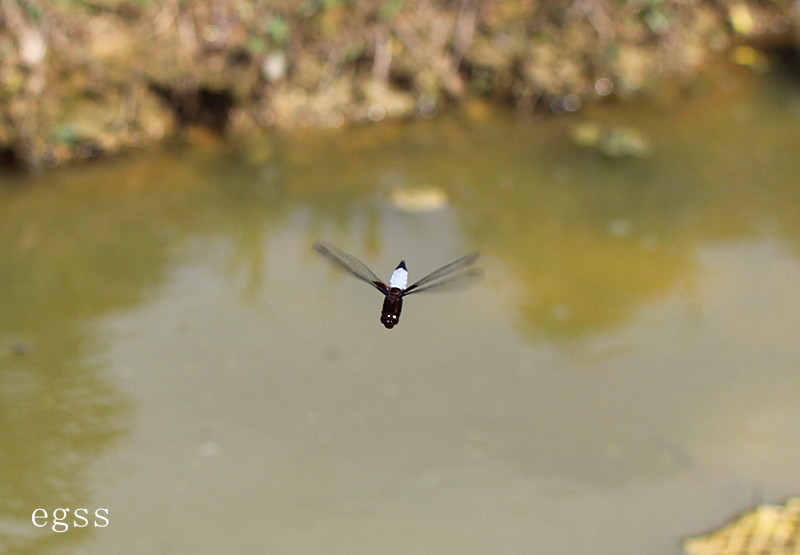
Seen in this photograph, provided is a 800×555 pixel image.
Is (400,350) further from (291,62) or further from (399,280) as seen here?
(291,62)

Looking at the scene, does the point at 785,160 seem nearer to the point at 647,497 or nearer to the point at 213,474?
the point at 647,497

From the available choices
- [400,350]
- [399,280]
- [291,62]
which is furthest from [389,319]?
[291,62]

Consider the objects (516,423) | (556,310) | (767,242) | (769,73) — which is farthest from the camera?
(769,73)

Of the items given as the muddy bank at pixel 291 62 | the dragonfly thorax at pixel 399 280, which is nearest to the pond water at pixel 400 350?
the muddy bank at pixel 291 62

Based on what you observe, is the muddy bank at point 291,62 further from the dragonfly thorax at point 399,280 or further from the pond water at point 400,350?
the dragonfly thorax at point 399,280

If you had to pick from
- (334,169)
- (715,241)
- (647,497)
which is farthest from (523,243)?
(647,497)

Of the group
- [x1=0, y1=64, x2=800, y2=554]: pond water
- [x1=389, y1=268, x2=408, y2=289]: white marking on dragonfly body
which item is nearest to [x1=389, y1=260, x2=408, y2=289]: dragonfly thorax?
[x1=389, y1=268, x2=408, y2=289]: white marking on dragonfly body

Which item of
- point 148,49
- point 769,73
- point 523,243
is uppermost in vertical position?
point 769,73
